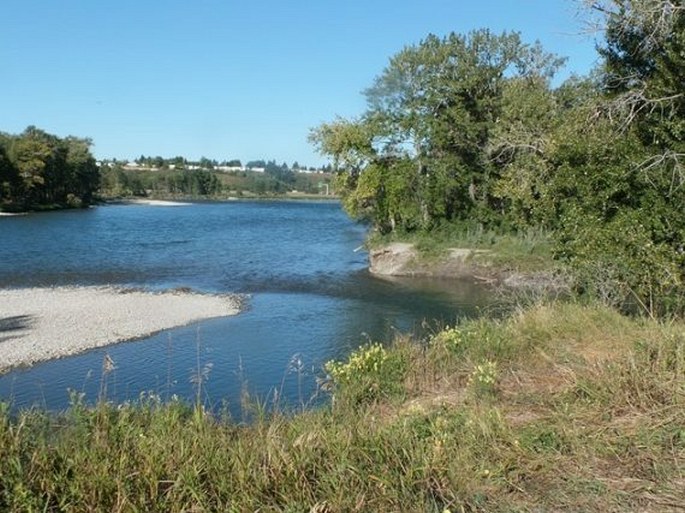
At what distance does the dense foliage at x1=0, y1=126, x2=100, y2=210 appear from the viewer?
298ft

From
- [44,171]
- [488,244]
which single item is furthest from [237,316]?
[44,171]

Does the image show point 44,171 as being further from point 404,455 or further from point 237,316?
point 404,455

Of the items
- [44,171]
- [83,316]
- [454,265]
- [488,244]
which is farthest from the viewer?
[44,171]

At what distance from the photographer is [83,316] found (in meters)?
22.7

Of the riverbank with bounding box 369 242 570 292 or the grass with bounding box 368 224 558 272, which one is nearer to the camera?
the riverbank with bounding box 369 242 570 292

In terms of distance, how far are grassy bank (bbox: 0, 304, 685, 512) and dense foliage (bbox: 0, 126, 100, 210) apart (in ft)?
312

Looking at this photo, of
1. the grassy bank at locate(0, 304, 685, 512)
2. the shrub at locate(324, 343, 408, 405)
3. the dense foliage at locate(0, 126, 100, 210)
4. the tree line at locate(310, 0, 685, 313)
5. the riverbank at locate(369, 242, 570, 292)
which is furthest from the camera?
the dense foliage at locate(0, 126, 100, 210)

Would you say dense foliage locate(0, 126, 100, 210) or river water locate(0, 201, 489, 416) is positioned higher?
dense foliage locate(0, 126, 100, 210)

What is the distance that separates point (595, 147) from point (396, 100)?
27481mm

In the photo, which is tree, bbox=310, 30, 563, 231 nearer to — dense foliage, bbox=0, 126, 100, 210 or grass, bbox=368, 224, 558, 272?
grass, bbox=368, 224, 558, 272

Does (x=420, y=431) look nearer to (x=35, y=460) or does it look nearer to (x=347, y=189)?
(x=35, y=460)

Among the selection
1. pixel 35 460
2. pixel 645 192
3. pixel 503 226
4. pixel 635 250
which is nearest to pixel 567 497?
pixel 35 460

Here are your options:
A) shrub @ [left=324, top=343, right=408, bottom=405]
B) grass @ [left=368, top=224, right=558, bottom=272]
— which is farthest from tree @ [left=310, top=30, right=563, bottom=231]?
shrub @ [left=324, top=343, right=408, bottom=405]

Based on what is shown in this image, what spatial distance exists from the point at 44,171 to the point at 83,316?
84740 mm
